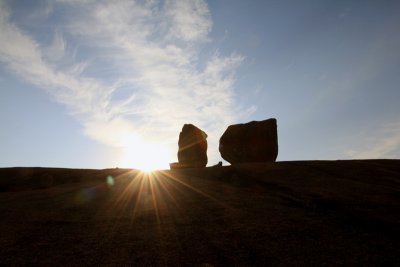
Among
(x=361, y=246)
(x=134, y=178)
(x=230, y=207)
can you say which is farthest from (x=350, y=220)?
(x=134, y=178)

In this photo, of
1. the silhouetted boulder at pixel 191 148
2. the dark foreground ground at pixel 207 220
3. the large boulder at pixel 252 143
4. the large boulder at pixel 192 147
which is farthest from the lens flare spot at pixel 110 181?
the silhouetted boulder at pixel 191 148

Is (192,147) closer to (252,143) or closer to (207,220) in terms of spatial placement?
(252,143)

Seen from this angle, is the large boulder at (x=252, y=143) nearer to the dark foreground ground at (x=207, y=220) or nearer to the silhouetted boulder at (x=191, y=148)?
the silhouetted boulder at (x=191, y=148)

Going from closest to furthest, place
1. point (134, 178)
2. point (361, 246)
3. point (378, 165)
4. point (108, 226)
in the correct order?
point (361, 246)
point (108, 226)
point (134, 178)
point (378, 165)

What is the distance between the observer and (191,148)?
44.4m

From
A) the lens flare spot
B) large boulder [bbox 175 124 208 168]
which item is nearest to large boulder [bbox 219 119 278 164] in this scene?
large boulder [bbox 175 124 208 168]

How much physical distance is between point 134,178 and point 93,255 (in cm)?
1148

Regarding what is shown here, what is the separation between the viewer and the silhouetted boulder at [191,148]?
43.8 metres

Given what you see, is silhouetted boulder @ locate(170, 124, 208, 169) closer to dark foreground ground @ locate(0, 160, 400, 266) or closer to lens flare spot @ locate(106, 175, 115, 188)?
lens flare spot @ locate(106, 175, 115, 188)

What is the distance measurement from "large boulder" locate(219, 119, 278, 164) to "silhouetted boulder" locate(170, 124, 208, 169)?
540cm

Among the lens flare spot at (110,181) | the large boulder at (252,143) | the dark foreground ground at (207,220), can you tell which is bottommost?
the dark foreground ground at (207,220)

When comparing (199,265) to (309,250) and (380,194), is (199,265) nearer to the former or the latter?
(309,250)

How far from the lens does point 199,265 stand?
8.41m

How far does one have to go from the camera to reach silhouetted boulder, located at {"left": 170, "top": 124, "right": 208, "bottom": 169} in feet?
144
